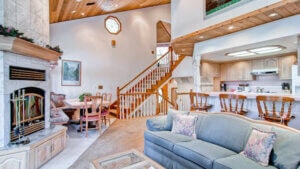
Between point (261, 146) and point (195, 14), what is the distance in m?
3.82

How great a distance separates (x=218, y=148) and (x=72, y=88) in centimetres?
603

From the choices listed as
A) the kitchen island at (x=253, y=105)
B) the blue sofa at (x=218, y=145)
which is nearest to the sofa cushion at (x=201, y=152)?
the blue sofa at (x=218, y=145)

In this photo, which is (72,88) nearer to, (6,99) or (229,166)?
(6,99)

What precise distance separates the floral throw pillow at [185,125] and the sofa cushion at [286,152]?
1.28 m

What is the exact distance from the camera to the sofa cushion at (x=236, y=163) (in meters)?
1.89

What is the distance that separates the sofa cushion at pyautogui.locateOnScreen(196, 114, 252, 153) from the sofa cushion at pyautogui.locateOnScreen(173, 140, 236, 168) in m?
0.13

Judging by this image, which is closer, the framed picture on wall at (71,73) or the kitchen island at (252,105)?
the kitchen island at (252,105)

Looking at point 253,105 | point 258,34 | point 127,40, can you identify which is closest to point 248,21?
point 258,34

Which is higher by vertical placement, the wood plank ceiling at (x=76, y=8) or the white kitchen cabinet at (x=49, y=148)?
the wood plank ceiling at (x=76, y=8)

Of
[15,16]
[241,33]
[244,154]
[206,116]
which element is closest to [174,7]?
[241,33]

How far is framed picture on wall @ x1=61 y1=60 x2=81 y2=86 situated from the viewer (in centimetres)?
Result: 673

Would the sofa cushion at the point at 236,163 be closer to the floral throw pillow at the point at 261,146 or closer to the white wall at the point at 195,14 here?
the floral throw pillow at the point at 261,146

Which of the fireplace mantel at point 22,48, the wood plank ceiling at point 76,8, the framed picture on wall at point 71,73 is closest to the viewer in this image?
the fireplace mantel at point 22,48

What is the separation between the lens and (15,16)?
279cm
